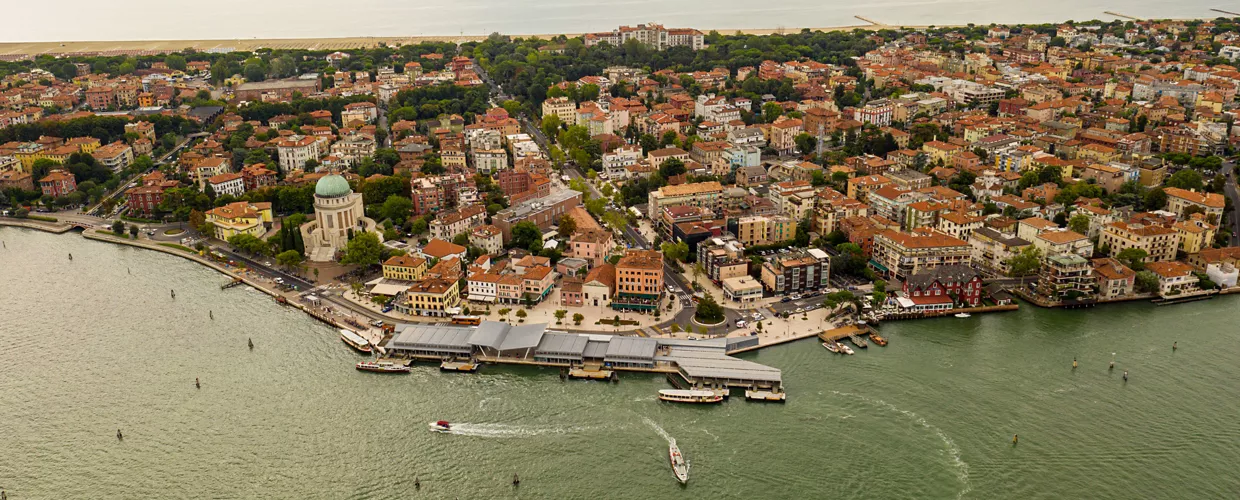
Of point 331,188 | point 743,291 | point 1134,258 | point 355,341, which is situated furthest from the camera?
point 331,188

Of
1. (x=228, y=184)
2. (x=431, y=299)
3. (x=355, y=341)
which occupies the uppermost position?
(x=228, y=184)

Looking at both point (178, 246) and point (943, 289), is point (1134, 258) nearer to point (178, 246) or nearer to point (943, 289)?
point (943, 289)

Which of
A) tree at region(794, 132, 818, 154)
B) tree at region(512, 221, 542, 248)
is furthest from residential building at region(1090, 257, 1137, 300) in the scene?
tree at region(794, 132, 818, 154)

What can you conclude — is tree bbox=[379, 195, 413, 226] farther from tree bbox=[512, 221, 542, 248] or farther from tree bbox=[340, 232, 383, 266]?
tree bbox=[512, 221, 542, 248]

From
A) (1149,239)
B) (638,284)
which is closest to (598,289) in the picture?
(638,284)

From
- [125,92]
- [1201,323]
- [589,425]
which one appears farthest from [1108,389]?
[125,92]

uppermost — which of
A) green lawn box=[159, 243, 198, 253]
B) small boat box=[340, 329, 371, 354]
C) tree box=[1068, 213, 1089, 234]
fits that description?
tree box=[1068, 213, 1089, 234]
